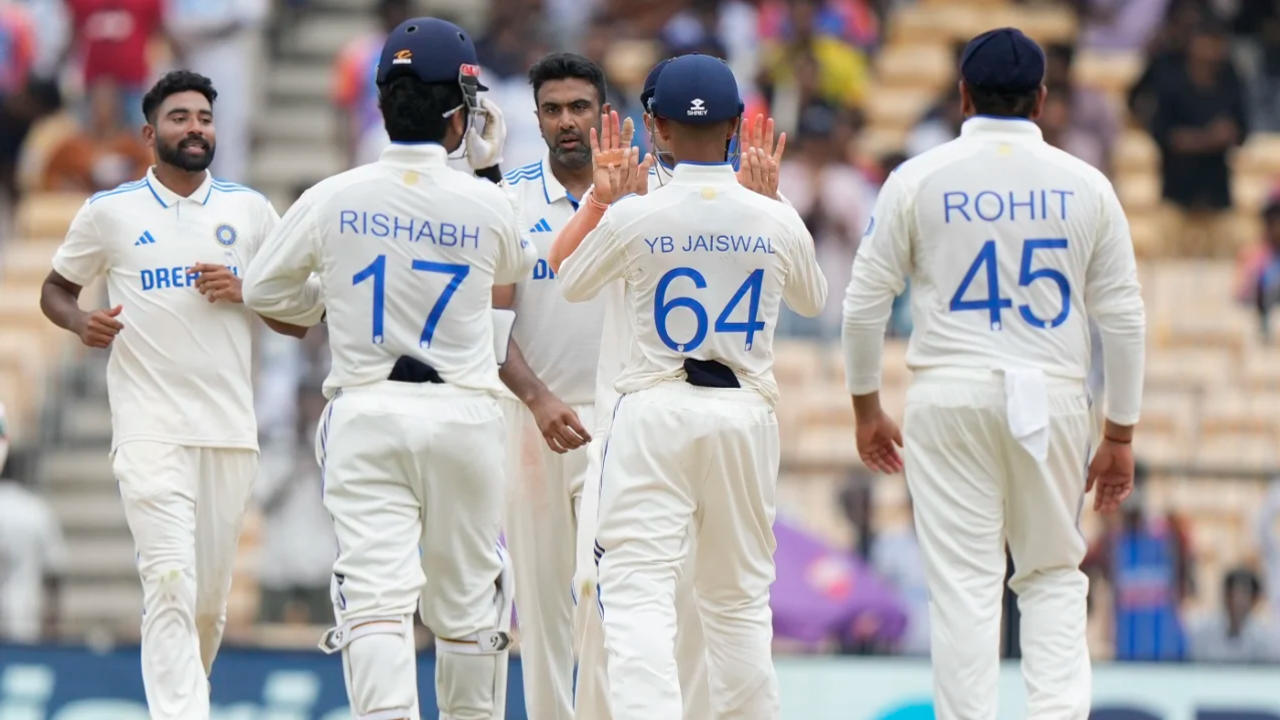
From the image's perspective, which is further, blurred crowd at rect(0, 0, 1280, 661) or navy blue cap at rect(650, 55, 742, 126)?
blurred crowd at rect(0, 0, 1280, 661)

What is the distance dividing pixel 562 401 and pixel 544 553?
61 centimetres

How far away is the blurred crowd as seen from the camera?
1477cm

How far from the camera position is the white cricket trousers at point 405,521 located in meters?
8.20

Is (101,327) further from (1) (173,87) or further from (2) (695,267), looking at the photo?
(2) (695,267)

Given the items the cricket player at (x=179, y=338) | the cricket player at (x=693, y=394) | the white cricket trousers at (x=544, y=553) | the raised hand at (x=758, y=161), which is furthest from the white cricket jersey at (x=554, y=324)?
the raised hand at (x=758, y=161)

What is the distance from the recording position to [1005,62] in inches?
339

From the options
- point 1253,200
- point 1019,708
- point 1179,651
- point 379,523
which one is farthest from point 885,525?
point 379,523

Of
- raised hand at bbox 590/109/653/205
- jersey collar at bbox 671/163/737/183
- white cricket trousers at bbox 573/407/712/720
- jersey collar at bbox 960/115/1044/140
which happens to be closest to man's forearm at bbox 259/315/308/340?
white cricket trousers at bbox 573/407/712/720

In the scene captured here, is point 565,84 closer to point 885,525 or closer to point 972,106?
point 972,106

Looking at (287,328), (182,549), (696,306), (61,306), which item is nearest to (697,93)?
(696,306)

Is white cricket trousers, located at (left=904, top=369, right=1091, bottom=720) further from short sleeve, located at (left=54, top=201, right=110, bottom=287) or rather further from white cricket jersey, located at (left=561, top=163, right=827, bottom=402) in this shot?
short sleeve, located at (left=54, top=201, right=110, bottom=287)

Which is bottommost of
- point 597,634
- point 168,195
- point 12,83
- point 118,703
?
point 118,703

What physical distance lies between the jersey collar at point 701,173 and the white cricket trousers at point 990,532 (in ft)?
3.43

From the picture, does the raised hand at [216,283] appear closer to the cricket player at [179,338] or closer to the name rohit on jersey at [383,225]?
the cricket player at [179,338]
